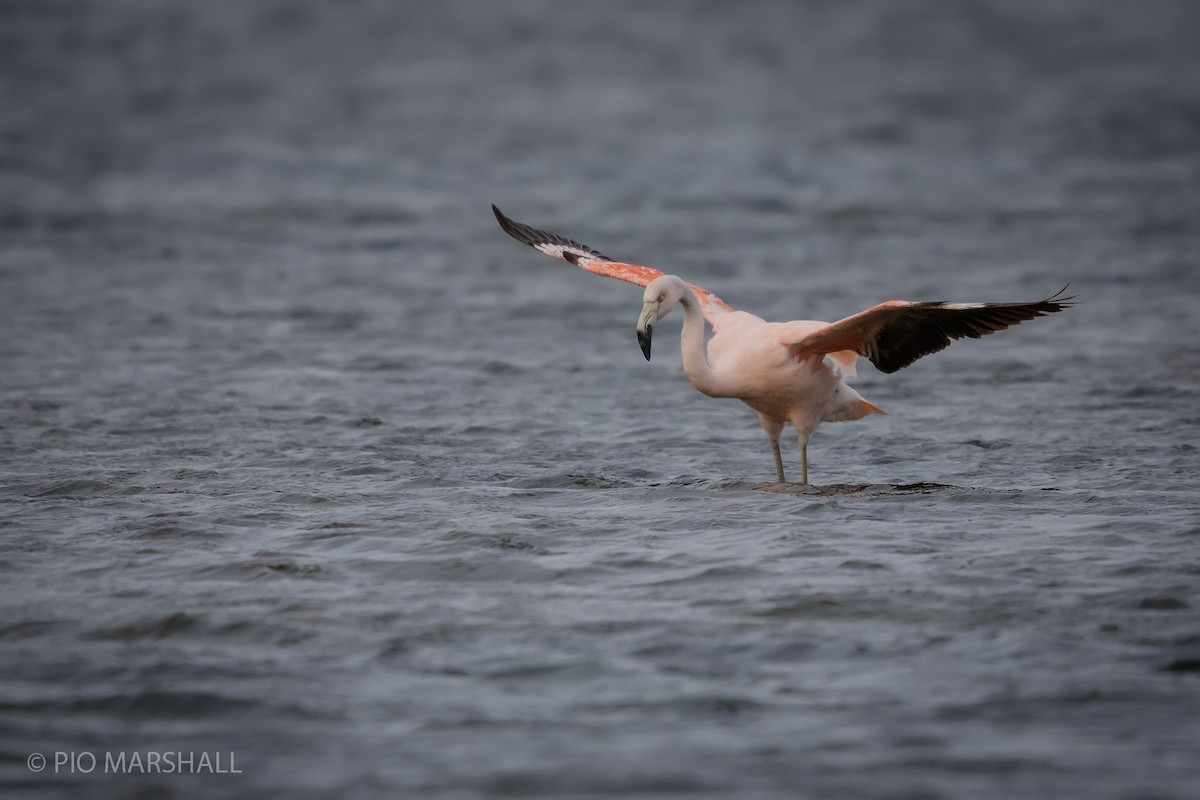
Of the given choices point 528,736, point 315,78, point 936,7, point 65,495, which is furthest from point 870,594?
point 936,7

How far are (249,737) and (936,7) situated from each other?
1675 inches

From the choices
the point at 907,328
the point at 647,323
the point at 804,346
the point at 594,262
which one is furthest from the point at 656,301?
the point at 594,262

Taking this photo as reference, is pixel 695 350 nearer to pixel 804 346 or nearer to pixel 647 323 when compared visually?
pixel 647 323

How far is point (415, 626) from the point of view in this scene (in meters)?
6.89

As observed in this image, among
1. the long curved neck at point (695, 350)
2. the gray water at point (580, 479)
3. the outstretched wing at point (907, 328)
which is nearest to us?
the gray water at point (580, 479)

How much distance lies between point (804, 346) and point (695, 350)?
0.66 m

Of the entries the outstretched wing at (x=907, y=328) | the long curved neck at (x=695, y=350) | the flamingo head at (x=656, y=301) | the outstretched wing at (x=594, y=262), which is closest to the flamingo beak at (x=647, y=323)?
the flamingo head at (x=656, y=301)

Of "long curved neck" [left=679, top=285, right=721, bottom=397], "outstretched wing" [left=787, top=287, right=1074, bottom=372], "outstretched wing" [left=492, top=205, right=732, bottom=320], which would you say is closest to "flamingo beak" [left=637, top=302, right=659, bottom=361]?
"long curved neck" [left=679, top=285, right=721, bottom=397]

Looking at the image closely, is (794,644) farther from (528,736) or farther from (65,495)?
(65,495)

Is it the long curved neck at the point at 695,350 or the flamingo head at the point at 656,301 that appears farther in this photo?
the long curved neck at the point at 695,350

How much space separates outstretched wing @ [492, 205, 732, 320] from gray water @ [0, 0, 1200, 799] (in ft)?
3.48

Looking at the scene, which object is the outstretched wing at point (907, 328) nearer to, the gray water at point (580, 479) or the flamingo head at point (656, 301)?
the flamingo head at point (656, 301)

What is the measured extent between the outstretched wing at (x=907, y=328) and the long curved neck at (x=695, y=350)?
0.52 m

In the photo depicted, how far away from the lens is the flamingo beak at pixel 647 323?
345 inches
